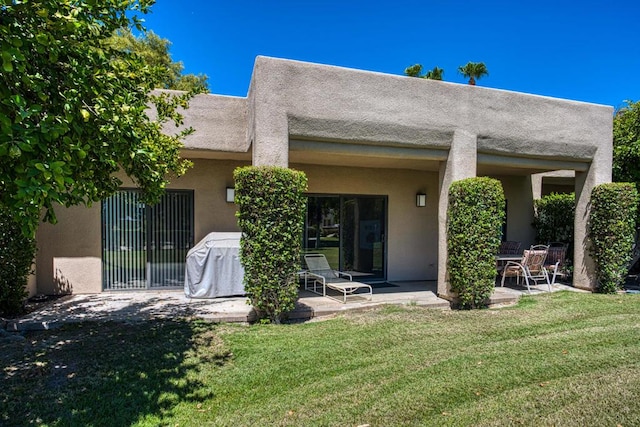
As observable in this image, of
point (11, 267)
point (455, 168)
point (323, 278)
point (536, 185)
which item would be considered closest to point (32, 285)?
point (11, 267)

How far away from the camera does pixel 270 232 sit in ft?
21.0

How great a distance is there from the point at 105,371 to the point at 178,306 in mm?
3250

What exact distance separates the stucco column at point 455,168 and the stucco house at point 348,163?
0.02m

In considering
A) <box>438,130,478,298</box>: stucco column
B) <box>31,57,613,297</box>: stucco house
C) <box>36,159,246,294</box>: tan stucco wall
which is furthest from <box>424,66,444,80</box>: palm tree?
<box>36,159,246,294</box>: tan stucco wall

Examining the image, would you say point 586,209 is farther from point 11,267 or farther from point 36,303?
point 36,303

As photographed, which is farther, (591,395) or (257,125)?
(257,125)

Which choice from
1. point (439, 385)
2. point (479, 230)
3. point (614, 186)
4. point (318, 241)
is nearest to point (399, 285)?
point (318, 241)

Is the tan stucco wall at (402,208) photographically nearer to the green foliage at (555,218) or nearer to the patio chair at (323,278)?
the patio chair at (323,278)

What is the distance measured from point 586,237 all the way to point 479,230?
169 inches

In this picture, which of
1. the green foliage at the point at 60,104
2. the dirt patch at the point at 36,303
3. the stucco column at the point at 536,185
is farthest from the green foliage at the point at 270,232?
the stucco column at the point at 536,185

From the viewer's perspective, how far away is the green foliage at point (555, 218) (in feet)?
39.8

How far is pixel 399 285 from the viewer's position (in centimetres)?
1072

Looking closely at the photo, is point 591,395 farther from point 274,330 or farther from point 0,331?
point 0,331

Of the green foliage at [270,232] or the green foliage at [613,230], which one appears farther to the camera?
the green foliage at [613,230]
